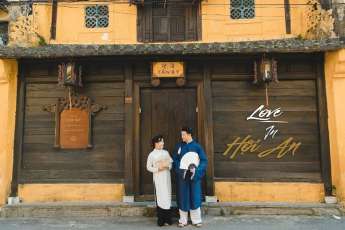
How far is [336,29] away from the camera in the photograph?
27.2 feet

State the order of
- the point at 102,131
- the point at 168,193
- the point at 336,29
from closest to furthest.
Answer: the point at 168,193, the point at 336,29, the point at 102,131

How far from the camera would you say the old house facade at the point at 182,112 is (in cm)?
842

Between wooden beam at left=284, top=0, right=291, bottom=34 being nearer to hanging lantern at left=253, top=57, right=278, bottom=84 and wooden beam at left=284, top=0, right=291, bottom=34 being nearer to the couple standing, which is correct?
hanging lantern at left=253, top=57, right=278, bottom=84

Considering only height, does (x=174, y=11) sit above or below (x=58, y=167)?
above

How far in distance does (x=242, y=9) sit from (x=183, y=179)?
4980 millimetres

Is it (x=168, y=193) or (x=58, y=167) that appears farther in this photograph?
(x=58, y=167)

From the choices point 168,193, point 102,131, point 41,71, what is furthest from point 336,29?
point 41,71

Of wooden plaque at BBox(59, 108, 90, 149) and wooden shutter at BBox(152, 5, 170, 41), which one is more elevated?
wooden shutter at BBox(152, 5, 170, 41)

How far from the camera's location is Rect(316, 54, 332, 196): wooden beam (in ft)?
27.4

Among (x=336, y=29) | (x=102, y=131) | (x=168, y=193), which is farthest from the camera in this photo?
(x=102, y=131)

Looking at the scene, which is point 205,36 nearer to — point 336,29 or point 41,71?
point 336,29

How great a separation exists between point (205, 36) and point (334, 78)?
337 centimetres

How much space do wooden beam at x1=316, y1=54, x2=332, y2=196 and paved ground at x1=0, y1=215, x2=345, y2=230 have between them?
3.15 feet

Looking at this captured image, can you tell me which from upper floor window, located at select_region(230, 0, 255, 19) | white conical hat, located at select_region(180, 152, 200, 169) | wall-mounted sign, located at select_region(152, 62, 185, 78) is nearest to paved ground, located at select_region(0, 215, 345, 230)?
white conical hat, located at select_region(180, 152, 200, 169)
